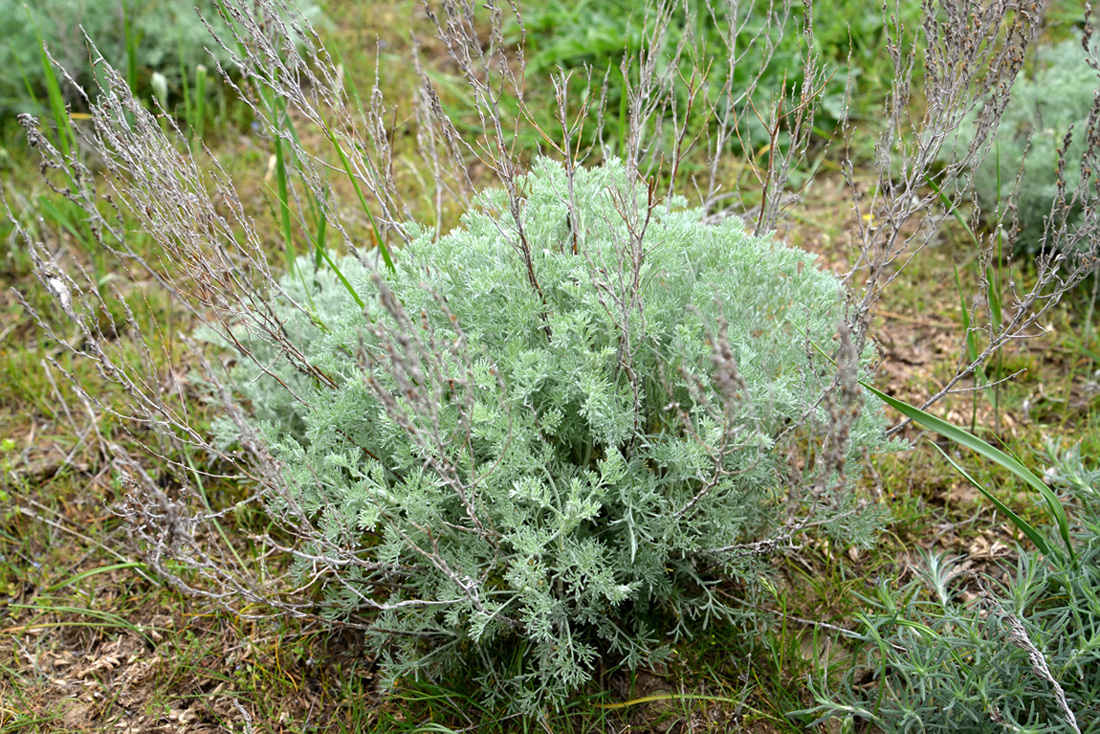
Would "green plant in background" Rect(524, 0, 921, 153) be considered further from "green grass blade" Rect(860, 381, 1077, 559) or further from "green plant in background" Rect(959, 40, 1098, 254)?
"green grass blade" Rect(860, 381, 1077, 559)

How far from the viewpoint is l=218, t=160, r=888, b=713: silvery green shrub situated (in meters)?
2.06

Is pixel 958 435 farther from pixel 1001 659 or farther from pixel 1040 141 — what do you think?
pixel 1040 141

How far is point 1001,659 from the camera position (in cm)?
201

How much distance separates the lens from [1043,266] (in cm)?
219

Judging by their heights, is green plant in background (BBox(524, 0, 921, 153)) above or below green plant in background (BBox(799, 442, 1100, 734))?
above

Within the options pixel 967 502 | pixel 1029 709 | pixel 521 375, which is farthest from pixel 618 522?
pixel 967 502

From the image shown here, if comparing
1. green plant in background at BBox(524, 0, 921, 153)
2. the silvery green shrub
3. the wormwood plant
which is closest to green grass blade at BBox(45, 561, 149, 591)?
the wormwood plant

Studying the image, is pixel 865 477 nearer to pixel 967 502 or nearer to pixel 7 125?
pixel 967 502

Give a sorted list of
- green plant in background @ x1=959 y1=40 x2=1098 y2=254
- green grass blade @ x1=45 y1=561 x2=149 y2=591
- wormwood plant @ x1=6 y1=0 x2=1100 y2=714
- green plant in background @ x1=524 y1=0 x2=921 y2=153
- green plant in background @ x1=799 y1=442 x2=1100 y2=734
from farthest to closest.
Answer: green plant in background @ x1=524 y1=0 x2=921 y2=153 < green plant in background @ x1=959 y1=40 x2=1098 y2=254 < green grass blade @ x1=45 y1=561 x2=149 y2=591 < wormwood plant @ x1=6 y1=0 x2=1100 y2=714 < green plant in background @ x1=799 y1=442 x2=1100 y2=734

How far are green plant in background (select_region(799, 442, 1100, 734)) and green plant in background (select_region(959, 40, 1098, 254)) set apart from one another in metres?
1.84

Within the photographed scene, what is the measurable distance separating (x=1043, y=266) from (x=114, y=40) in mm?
5178

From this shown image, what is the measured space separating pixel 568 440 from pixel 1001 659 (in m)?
1.25

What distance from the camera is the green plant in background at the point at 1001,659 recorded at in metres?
1.91

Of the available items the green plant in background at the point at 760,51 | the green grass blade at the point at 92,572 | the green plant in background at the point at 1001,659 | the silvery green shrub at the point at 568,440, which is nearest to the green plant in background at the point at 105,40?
the green plant in background at the point at 760,51
